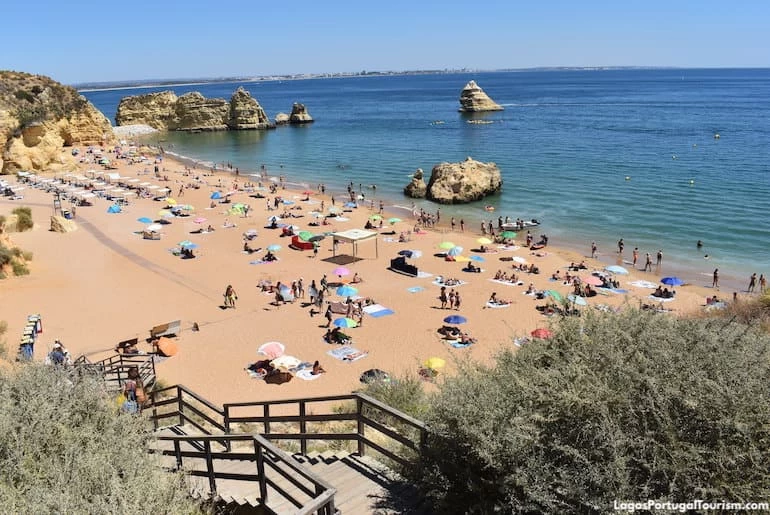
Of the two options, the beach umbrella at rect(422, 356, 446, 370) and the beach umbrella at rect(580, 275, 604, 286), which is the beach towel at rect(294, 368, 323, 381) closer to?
the beach umbrella at rect(422, 356, 446, 370)

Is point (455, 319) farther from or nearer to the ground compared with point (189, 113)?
nearer to the ground

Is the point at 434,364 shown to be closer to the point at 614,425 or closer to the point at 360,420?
the point at 360,420

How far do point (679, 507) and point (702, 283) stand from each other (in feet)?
78.2

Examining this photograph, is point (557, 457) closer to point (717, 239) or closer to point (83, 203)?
point (717, 239)

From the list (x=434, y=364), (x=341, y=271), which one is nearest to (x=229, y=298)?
(x=341, y=271)

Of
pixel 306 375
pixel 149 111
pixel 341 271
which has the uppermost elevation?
pixel 149 111

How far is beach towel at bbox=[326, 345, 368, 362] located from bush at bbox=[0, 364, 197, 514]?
1079 centimetres

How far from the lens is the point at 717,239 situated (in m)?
29.7

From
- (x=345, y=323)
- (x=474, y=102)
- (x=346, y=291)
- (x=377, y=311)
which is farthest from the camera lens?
(x=474, y=102)

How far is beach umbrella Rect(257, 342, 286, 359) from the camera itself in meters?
15.9

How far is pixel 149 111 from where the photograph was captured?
97812mm

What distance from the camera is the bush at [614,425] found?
154 inches

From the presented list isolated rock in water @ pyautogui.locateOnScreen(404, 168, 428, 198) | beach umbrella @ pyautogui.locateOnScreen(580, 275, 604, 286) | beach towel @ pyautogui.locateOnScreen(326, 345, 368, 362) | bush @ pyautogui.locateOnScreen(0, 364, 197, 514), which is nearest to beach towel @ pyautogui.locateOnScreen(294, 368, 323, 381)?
beach towel @ pyautogui.locateOnScreen(326, 345, 368, 362)

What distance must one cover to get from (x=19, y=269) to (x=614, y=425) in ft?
80.1
